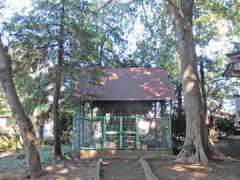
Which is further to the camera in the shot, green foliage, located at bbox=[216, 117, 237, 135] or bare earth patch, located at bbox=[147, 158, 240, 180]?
green foliage, located at bbox=[216, 117, 237, 135]

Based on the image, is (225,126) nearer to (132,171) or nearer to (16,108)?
(132,171)

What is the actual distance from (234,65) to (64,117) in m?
23.1

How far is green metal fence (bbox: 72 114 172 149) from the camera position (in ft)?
79.2

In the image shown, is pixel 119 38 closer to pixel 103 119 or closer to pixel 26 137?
pixel 103 119

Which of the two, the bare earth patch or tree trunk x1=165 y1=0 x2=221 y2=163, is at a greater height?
tree trunk x1=165 y1=0 x2=221 y2=163

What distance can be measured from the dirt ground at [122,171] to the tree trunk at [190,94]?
92.6 inches

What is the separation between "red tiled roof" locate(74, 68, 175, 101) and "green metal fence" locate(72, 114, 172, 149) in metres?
1.66

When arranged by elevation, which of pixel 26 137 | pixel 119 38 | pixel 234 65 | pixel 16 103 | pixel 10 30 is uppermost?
pixel 119 38

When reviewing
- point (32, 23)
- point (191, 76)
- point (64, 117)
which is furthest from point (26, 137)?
point (64, 117)

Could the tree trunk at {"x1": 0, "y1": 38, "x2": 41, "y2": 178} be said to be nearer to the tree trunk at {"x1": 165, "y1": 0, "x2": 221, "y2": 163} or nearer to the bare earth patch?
the bare earth patch

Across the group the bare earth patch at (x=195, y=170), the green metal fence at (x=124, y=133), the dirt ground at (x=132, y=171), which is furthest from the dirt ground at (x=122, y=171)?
the green metal fence at (x=124, y=133)

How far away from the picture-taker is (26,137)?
15.2 meters

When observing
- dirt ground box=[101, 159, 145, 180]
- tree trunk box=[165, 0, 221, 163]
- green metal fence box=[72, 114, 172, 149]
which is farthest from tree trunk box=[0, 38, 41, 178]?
green metal fence box=[72, 114, 172, 149]

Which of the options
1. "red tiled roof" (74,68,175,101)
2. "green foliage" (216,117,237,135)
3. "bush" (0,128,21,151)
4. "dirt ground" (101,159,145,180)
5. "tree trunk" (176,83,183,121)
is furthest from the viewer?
"green foliage" (216,117,237,135)
